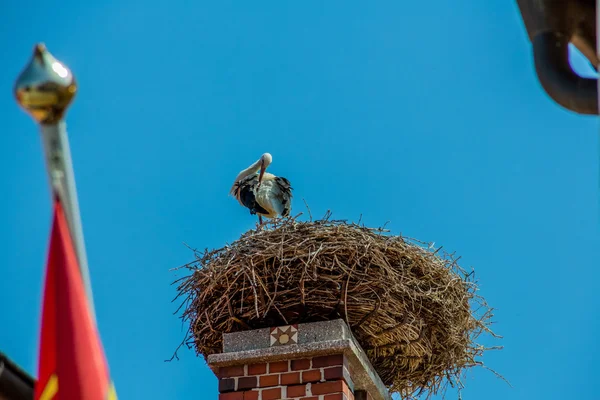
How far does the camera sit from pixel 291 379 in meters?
8.04

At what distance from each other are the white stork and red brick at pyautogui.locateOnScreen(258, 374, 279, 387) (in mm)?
3839

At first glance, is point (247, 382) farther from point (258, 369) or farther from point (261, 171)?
point (261, 171)

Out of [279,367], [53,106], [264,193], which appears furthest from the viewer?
[264,193]

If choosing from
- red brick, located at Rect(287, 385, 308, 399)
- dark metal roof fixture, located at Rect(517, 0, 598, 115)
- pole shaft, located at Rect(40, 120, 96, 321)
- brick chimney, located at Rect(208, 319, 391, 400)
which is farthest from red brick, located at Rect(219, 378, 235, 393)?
pole shaft, located at Rect(40, 120, 96, 321)

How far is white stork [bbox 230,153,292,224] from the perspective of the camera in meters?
11.9

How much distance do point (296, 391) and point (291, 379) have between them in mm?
82

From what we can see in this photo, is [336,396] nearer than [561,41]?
No

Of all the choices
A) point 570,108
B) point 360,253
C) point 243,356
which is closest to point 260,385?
point 243,356

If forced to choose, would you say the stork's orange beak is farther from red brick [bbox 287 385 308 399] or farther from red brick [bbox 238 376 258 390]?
red brick [bbox 287 385 308 399]

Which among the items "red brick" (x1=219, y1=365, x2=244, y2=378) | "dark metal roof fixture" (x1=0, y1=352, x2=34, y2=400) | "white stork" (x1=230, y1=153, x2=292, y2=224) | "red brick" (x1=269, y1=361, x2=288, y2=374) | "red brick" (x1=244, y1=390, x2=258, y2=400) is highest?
"white stork" (x1=230, y1=153, x2=292, y2=224)

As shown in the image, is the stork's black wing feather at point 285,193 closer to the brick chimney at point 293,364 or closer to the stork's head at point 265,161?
the stork's head at point 265,161

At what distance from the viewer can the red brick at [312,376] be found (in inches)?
316

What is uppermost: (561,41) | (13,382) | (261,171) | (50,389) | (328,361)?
(261,171)

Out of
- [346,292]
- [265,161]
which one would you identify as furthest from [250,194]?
[346,292]
